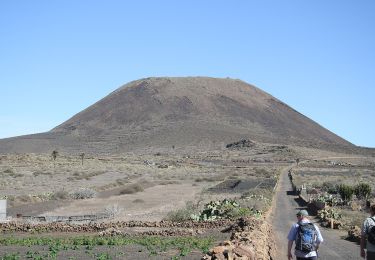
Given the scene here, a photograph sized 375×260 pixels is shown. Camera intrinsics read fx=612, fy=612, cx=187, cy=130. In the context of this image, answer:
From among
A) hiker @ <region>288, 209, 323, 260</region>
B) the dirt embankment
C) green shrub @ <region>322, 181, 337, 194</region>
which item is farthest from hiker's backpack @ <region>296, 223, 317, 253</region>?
green shrub @ <region>322, 181, 337, 194</region>

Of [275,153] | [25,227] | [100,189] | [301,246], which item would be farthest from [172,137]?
[301,246]

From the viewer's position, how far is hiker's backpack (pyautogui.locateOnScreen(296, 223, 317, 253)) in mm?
10703

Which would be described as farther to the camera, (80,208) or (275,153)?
(275,153)

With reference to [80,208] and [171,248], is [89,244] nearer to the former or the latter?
[171,248]

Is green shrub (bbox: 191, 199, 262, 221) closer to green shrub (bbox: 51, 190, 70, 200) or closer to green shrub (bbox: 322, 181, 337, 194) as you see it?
green shrub (bbox: 51, 190, 70, 200)

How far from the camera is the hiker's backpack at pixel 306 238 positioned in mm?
10703

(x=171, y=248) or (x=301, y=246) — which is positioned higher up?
(x=301, y=246)

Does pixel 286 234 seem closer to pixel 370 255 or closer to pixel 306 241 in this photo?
pixel 306 241

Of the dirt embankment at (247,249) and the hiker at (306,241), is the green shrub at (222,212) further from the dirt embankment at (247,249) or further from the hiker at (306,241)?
the hiker at (306,241)

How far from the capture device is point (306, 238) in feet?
35.2

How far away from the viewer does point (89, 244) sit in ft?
63.5

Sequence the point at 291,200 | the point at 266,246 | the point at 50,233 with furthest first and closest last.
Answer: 1. the point at 291,200
2. the point at 50,233
3. the point at 266,246

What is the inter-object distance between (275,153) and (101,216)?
11081 centimetres

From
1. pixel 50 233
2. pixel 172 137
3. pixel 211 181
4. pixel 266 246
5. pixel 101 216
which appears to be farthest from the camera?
pixel 172 137
